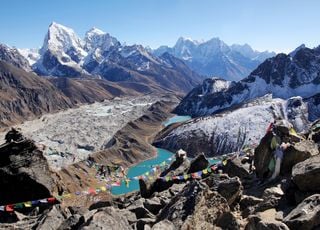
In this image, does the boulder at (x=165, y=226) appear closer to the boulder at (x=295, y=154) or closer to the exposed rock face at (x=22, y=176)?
the boulder at (x=295, y=154)

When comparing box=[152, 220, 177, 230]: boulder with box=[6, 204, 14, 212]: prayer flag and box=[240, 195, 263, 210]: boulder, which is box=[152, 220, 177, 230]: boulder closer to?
box=[240, 195, 263, 210]: boulder

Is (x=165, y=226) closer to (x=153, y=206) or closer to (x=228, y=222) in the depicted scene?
(x=228, y=222)

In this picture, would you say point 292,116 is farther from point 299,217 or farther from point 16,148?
point 299,217

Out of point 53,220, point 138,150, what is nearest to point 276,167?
point 53,220

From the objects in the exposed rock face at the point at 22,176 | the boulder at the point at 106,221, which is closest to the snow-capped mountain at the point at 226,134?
the exposed rock face at the point at 22,176

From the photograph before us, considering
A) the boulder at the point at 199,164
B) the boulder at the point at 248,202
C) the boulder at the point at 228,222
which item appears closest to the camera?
the boulder at the point at 228,222
